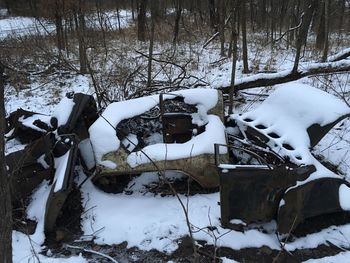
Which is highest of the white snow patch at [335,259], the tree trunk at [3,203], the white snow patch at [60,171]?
the tree trunk at [3,203]

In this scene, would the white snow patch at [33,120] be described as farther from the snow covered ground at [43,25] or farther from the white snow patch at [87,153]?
the snow covered ground at [43,25]

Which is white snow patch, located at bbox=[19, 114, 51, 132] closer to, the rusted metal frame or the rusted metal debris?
the rusted metal debris

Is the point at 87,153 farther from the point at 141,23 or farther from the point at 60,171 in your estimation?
the point at 141,23

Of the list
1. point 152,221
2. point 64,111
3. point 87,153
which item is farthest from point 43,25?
point 152,221

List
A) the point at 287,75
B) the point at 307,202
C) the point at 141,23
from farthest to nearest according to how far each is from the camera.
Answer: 1. the point at 141,23
2. the point at 287,75
3. the point at 307,202

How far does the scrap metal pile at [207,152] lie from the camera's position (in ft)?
11.4

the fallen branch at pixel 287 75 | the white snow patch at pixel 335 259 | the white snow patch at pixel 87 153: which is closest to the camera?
the white snow patch at pixel 335 259

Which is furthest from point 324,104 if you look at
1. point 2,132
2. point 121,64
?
point 121,64

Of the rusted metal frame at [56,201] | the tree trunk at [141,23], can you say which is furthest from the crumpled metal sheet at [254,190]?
the tree trunk at [141,23]

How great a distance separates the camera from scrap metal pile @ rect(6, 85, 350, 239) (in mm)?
3486

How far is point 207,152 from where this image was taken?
13.3 ft

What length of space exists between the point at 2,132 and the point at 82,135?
2.86 m

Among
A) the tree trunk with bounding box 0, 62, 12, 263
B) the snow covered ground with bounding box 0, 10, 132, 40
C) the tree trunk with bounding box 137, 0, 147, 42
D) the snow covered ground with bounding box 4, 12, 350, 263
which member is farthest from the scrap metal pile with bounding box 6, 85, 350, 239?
the tree trunk with bounding box 137, 0, 147, 42

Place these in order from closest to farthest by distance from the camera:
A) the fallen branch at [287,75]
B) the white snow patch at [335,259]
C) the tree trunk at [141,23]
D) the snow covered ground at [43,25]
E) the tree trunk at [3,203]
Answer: the tree trunk at [3,203] → the white snow patch at [335,259] → the fallen branch at [287,75] → the snow covered ground at [43,25] → the tree trunk at [141,23]
